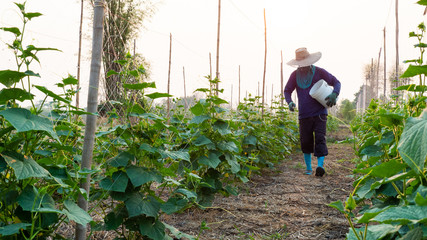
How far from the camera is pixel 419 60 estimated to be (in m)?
1.61

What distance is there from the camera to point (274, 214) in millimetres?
2689

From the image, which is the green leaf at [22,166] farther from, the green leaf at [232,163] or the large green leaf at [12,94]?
the green leaf at [232,163]

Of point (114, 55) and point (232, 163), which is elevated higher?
point (114, 55)

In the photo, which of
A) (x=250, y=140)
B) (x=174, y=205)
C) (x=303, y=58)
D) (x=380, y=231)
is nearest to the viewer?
(x=380, y=231)

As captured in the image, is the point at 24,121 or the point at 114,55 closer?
the point at 24,121

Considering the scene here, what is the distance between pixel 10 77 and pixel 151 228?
3.03 feet

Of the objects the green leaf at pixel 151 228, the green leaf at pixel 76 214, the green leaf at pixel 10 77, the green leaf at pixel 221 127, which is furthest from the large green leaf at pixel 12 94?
the green leaf at pixel 221 127

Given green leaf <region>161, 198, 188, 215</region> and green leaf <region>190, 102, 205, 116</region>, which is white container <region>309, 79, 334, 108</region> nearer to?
green leaf <region>190, 102, 205, 116</region>

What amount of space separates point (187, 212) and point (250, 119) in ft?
6.61

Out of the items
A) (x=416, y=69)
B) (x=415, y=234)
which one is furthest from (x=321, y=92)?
(x=415, y=234)

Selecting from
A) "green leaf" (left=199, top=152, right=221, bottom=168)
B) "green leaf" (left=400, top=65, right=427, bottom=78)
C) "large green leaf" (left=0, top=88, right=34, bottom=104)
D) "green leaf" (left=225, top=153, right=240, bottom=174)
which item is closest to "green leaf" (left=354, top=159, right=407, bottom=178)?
"green leaf" (left=400, top=65, right=427, bottom=78)

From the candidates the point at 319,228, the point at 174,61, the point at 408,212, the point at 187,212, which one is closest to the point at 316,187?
the point at 319,228

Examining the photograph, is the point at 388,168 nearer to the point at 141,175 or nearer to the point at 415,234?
the point at 415,234

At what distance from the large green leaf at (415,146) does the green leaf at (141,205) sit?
1.09 m
